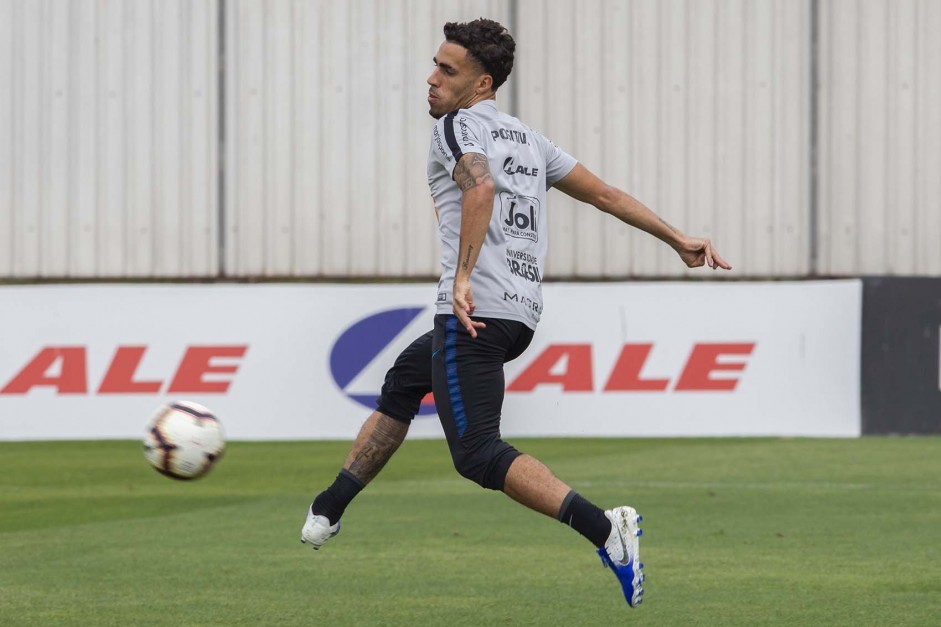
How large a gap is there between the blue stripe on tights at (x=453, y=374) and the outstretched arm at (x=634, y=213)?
31.9 inches

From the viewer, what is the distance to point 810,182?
1789 cm

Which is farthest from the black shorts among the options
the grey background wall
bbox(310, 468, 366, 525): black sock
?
the grey background wall

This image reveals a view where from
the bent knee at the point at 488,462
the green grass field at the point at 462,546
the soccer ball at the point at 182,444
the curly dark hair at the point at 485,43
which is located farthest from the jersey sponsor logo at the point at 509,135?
the soccer ball at the point at 182,444

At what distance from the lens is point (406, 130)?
18094 millimetres

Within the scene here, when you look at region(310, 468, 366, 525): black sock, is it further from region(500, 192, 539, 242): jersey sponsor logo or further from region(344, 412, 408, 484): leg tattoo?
region(500, 192, 539, 242): jersey sponsor logo

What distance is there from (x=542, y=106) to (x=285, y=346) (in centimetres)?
492

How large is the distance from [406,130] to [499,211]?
41.3ft

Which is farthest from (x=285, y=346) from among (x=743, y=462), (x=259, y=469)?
(x=743, y=462)

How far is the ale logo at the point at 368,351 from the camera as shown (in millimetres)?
14680

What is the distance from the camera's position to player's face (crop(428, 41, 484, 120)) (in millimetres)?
5723

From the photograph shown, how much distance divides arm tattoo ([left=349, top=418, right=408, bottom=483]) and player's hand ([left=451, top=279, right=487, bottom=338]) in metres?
0.84

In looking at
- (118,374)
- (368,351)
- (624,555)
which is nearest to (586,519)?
(624,555)

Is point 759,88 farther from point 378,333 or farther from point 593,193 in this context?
point 593,193

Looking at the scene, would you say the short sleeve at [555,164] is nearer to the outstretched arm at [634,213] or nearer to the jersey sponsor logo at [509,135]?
the outstretched arm at [634,213]
